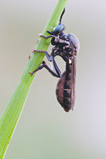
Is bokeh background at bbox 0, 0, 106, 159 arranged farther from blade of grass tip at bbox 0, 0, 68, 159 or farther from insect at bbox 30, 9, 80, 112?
blade of grass tip at bbox 0, 0, 68, 159

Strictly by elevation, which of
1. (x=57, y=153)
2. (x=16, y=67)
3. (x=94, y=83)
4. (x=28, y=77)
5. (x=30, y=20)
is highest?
(x=30, y=20)

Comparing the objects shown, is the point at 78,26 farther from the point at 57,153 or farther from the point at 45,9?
the point at 57,153

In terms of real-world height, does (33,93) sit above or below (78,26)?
below

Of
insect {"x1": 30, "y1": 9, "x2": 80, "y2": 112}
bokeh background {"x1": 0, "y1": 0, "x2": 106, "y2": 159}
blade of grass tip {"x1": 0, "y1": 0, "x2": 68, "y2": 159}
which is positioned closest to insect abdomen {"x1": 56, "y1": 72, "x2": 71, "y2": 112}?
insect {"x1": 30, "y1": 9, "x2": 80, "y2": 112}

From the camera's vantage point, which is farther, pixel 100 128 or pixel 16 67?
pixel 100 128

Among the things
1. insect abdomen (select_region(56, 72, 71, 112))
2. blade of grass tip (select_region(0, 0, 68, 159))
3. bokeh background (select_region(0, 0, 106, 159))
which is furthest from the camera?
bokeh background (select_region(0, 0, 106, 159))

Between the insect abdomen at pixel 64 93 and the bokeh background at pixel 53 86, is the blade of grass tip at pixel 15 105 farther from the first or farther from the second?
the bokeh background at pixel 53 86

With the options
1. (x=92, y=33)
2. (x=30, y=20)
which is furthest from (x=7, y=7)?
(x=92, y=33)

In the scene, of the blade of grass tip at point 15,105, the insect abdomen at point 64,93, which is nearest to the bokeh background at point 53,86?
the insect abdomen at point 64,93
